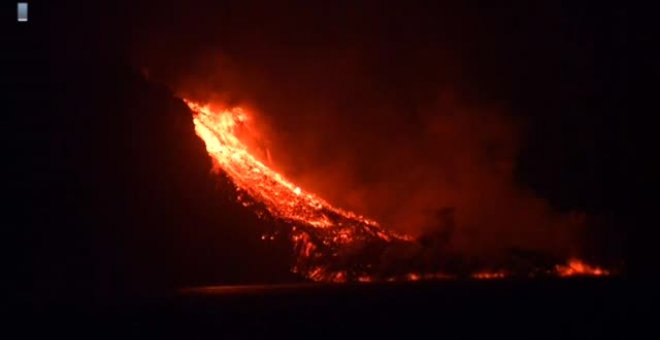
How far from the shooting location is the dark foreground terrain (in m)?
90.4

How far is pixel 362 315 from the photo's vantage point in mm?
107062

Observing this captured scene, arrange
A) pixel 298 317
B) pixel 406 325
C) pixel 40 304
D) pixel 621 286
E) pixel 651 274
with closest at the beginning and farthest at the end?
pixel 406 325
pixel 298 317
pixel 40 304
pixel 621 286
pixel 651 274

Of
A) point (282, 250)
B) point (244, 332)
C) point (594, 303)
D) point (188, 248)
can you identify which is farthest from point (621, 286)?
point (244, 332)

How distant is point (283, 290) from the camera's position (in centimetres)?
16175

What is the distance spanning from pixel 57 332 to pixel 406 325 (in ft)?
92.8

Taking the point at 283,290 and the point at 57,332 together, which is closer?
the point at 57,332

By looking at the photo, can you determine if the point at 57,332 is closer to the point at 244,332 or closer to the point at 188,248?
the point at 244,332

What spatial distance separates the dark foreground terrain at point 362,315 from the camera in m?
90.4

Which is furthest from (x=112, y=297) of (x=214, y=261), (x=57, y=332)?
(x=57, y=332)

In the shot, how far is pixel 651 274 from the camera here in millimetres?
179750

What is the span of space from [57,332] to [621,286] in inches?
3350

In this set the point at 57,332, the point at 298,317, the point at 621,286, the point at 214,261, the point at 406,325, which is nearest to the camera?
the point at 57,332

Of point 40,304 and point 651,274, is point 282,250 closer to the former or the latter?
point 40,304

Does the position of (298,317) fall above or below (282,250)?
below
